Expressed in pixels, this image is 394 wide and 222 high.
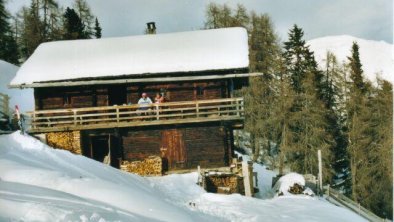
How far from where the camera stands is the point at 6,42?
51438mm

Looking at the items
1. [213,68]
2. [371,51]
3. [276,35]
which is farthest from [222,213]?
[371,51]

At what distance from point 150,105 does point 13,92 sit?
27.6 metres

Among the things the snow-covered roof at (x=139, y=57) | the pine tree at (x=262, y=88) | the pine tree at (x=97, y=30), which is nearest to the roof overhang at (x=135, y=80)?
the snow-covered roof at (x=139, y=57)

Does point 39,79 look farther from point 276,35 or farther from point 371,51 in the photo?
point 371,51

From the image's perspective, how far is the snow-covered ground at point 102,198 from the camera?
1042 centimetres

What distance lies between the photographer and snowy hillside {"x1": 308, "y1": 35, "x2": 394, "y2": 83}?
9525 centimetres

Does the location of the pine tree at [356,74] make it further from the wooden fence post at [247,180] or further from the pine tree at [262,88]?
the wooden fence post at [247,180]

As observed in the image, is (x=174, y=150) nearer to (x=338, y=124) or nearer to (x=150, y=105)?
(x=150, y=105)

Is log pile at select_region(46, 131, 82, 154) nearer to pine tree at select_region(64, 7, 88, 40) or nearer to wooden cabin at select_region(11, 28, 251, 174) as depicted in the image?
wooden cabin at select_region(11, 28, 251, 174)

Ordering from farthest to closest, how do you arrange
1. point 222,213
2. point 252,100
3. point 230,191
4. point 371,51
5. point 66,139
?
1. point 371,51
2. point 252,100
3. point 66,139
4. point 230,191
5. point 222,213

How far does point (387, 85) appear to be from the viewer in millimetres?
39938

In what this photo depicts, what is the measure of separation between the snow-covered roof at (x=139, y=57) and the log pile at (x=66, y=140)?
3.13 meters

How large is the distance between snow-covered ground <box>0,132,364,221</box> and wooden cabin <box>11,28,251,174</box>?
8.39 feet

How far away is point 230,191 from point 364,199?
20161 millimetres
